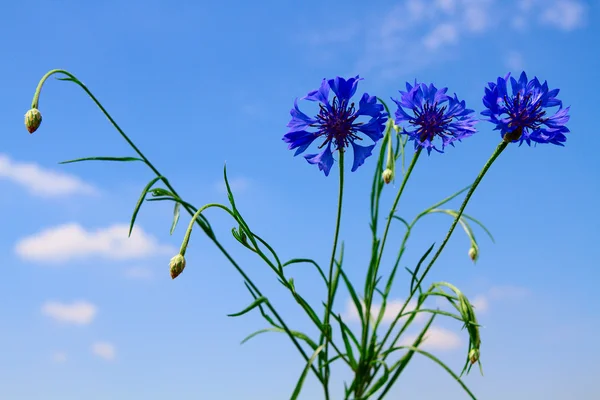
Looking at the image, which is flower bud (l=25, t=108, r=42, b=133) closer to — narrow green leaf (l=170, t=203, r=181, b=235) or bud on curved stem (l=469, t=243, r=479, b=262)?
narrow green leaf (l=170, t=203, r=181, b=235)

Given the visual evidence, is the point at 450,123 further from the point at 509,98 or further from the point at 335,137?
the point at 335,137

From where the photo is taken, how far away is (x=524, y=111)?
1771mm

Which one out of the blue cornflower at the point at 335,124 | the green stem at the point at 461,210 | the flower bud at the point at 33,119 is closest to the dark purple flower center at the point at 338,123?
the blue cornflower at the point at 335,124

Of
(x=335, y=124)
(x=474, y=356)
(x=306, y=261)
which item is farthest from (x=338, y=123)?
(x=474, y=356)

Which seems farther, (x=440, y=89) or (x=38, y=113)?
(x=440, y=89)

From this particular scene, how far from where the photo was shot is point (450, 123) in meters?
1.86

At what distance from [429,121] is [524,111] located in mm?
247

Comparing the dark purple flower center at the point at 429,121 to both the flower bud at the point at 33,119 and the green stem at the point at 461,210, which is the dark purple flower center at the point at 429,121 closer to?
the green stem at the point at 461,210

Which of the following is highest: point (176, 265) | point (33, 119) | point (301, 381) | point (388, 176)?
point (388, 176)

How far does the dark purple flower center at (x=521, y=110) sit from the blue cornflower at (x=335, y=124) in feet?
1.09

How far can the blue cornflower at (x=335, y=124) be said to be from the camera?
1737 millimetres

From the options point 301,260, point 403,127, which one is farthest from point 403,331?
point 403,127

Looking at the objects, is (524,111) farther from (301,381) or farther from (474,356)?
(301,381)

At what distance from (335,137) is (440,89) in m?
0.32
